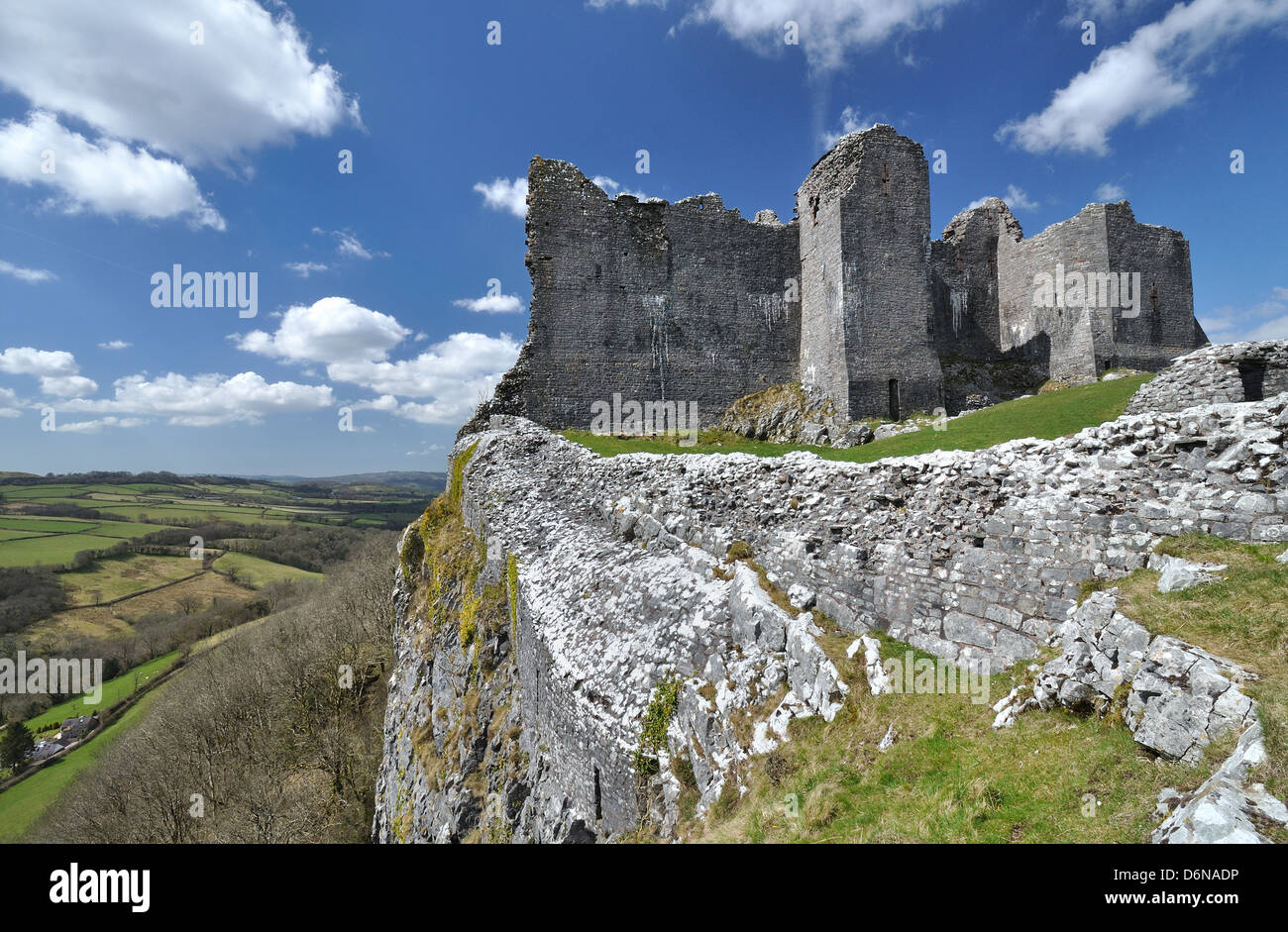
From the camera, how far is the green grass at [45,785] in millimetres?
27969

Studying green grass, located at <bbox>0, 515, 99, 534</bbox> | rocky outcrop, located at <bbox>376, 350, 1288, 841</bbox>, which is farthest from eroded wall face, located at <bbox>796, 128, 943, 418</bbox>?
green grass, located at <bbox>0, 515, 99, 534</bbox>

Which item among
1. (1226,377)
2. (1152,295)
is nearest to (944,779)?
(1226,377)

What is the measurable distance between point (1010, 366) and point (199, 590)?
81149 mm

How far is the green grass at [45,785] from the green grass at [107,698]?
4.25m

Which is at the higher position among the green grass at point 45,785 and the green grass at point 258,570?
the green grass at point 258,570

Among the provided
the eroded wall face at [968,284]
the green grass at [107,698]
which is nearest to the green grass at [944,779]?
the eroded wall face at [968,284]

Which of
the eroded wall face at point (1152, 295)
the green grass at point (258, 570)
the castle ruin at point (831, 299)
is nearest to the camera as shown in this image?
the castle ruin at point (831, 299)

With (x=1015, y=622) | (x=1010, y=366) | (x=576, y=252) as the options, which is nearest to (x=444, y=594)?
(x=1015, y=622)

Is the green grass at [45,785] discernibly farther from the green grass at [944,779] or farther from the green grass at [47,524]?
the green grass at [47,524]

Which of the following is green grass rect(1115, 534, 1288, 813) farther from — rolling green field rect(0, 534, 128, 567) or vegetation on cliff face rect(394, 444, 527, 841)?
rolling green field rect(0, 534, 128, 567)

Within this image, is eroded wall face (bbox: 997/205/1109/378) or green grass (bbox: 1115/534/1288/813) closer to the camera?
green grass (bbox: 1115/534/1288/813)

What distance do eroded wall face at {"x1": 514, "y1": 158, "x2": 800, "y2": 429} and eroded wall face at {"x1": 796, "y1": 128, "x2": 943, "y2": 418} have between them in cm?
457

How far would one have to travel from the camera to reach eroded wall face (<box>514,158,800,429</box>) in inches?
947
